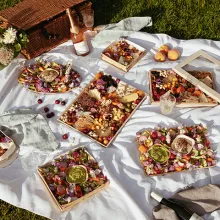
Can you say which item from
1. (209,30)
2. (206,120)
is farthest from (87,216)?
(209,30)

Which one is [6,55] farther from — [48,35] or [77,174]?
[77,174]

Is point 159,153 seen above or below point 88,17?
below

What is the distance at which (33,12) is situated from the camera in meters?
3.46

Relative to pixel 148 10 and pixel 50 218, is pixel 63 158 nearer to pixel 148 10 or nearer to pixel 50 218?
pixel 50 218

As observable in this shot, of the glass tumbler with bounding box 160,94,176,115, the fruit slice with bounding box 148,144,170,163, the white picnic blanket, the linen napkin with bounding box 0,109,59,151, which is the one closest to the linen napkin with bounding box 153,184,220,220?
the white picnic blanket

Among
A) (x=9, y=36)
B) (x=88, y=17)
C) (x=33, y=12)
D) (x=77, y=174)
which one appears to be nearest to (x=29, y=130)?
(x=77, y=174)

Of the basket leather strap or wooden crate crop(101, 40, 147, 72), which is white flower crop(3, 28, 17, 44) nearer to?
the basket leather strap

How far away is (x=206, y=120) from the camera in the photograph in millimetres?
2967

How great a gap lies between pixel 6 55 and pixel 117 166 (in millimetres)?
1478

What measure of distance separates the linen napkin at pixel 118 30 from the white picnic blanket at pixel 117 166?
304 millimetres

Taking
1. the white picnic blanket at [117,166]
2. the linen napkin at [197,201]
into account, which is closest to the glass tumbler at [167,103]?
the white picnic blanket at [117,166]

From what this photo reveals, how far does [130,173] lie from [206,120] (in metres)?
0.83

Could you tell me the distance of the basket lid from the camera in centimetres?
336

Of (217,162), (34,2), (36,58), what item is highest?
(34,2)
